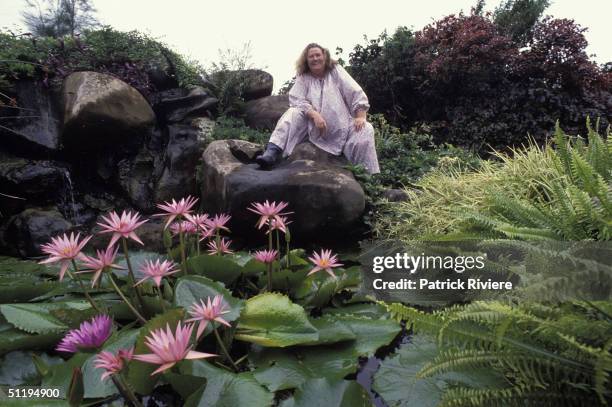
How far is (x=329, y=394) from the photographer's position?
1.12 metres

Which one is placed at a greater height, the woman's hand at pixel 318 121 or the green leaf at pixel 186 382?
the woman's hand at pixel 318 121

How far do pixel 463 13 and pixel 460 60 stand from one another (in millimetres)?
2377

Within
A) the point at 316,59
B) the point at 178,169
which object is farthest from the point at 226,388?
the point at 178,169

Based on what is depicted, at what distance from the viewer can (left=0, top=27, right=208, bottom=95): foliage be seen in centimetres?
660

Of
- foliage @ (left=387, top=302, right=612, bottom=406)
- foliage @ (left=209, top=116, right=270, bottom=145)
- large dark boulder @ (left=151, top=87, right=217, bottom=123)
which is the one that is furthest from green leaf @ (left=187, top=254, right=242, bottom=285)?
large dark boulder @ (left=151, top=87, right=217, bottom=123)

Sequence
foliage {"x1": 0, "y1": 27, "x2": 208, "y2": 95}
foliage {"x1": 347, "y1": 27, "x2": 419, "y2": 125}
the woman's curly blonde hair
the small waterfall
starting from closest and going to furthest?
1. the woman's curly blonde hair
2. the small waterfall
3. foliage {"x1": 0, "y1": 27, "x2": 208, "y2": 95}
4. foliage {"x1": 347, "y1": 27, "x2": 419, "y2": 125}

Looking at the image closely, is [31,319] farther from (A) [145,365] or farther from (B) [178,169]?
(B) [178,169]

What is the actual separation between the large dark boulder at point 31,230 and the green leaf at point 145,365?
487 cm

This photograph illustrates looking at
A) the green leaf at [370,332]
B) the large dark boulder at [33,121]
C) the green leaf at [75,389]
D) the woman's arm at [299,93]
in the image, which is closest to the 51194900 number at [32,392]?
the green leaf at [75,389]

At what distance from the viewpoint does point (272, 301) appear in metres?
1.44

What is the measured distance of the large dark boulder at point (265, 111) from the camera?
7.83m

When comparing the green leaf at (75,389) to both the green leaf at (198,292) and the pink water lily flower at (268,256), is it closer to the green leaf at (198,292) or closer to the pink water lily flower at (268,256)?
the green leaf at (198,292)

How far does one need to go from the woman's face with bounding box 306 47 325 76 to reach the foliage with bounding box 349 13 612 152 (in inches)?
181

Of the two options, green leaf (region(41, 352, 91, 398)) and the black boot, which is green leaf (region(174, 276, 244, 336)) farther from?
the black boot
